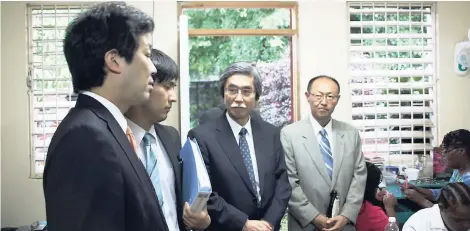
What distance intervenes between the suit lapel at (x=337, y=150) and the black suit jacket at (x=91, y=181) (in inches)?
78.6

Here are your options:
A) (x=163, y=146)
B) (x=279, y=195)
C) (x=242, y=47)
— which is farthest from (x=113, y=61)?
(x=242, y=47)

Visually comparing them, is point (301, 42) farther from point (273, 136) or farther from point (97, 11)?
point (97, 11)

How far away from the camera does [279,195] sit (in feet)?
7.98

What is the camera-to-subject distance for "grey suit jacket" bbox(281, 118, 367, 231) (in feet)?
9.10

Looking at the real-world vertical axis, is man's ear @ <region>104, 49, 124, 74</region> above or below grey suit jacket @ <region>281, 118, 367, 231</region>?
above

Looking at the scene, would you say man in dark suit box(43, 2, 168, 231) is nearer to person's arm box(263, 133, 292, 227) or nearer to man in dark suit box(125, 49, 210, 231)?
man in dark suit box(125, 49, 210, 231)

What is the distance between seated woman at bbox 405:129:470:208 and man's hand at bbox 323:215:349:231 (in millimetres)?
819

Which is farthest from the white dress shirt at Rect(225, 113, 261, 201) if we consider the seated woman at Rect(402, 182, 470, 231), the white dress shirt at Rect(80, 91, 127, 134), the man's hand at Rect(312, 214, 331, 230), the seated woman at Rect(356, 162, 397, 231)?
the white dress shirt at Rect(80, 91, 127, 134)

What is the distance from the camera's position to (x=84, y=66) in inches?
42.3

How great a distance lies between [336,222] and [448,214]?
2.64 feet

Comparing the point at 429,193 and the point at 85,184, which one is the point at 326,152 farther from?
the point at 85,184

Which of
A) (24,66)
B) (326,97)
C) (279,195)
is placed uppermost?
(24,66)

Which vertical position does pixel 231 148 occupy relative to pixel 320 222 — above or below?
above

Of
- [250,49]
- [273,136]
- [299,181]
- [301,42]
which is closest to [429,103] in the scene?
[301,42]
